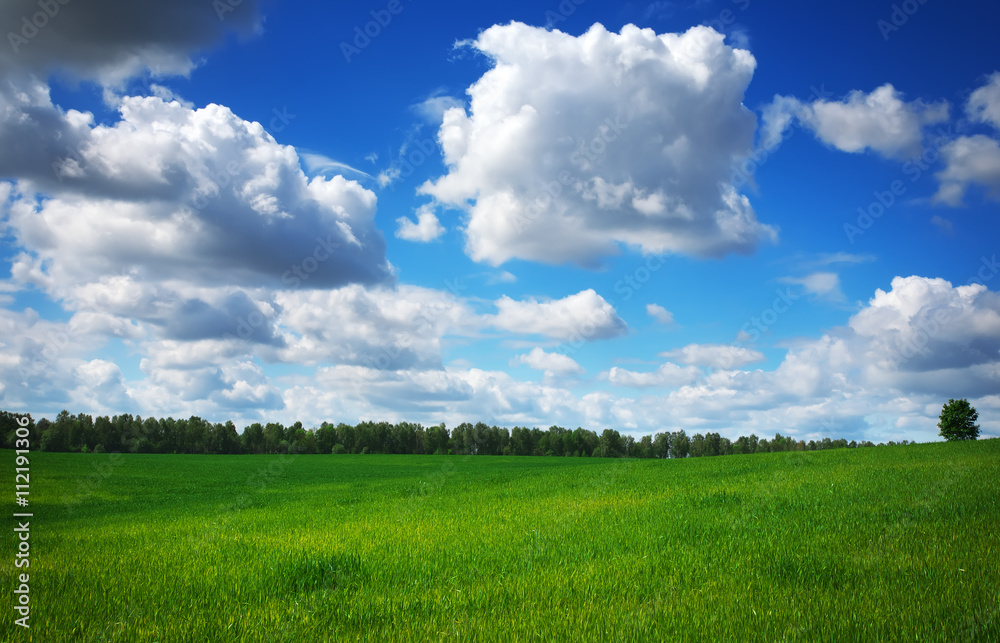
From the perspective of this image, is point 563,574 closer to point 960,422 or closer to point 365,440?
point 960,422

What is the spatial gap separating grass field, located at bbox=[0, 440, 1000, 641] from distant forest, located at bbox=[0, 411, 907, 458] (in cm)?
12004

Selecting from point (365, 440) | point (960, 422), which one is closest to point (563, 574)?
point (960, 422)

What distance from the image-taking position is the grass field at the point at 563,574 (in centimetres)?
617

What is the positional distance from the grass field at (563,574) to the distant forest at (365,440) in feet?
394

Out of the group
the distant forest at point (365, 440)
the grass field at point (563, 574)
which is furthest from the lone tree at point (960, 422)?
the grass field at point (563, 574)

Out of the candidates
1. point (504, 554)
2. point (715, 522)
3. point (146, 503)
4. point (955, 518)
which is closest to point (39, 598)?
point (504, 554)

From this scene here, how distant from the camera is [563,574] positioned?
829 centimetres

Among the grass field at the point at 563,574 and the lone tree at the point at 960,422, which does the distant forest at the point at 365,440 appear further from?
the grass field at the point at 563,574

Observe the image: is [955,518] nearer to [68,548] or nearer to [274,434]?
[68,548]

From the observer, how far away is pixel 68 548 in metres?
12.4

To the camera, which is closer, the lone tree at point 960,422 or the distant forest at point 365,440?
the lone tree at point 960,422

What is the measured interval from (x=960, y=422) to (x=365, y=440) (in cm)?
12938

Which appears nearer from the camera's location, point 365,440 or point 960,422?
point 960,422

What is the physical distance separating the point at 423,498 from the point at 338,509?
3.37 metres
